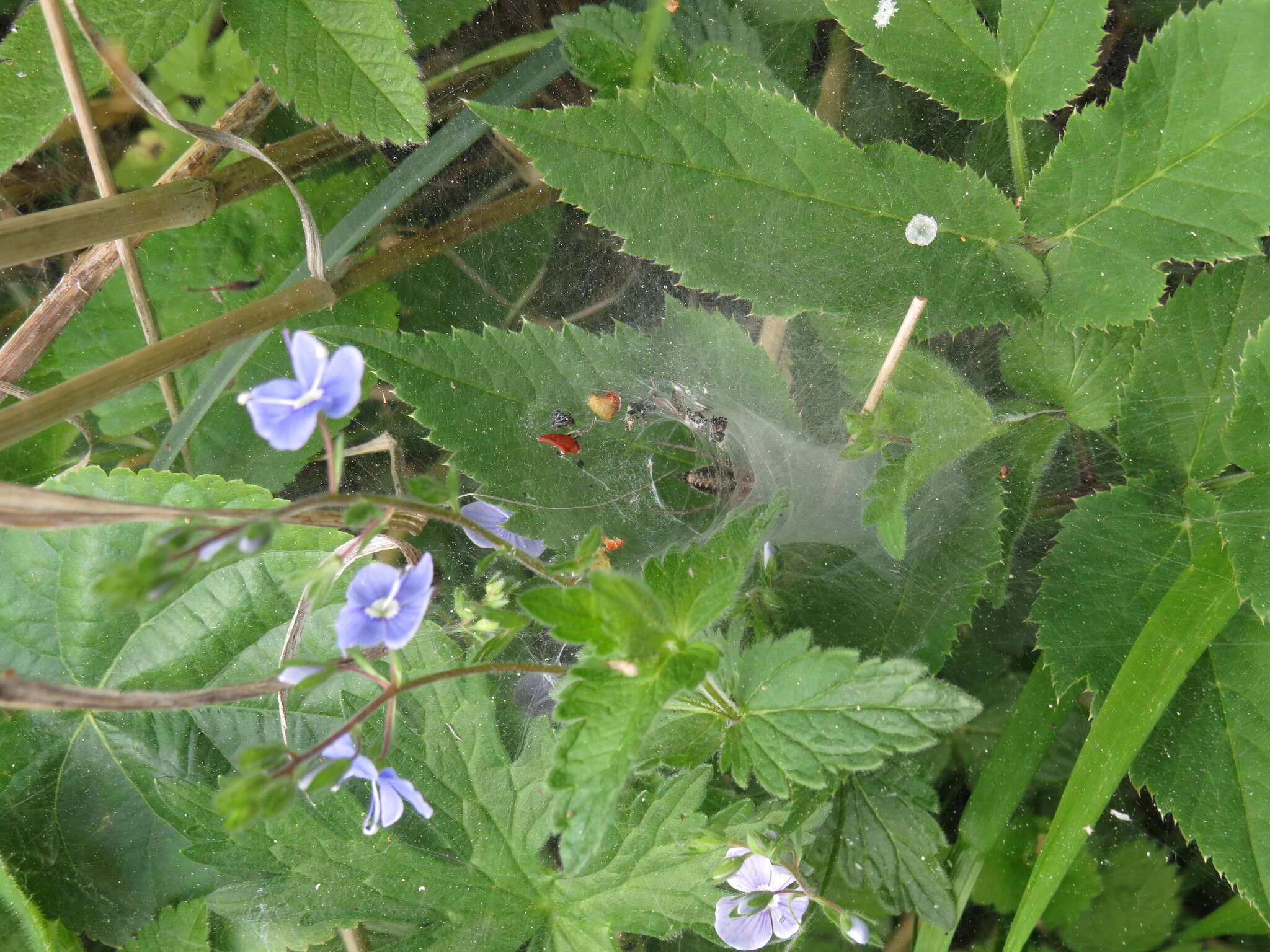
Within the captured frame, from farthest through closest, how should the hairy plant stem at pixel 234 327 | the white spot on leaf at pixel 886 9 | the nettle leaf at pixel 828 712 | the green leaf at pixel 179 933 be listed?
the green leaf at pixel 179 933, the white spot on leaf at pixel 886 9, the hairy plant stem at pixel 234 327, the nettle leaf at pixel 828 712

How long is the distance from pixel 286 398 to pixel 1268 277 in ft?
6.62

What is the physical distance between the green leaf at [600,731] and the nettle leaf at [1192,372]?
4.03 feet

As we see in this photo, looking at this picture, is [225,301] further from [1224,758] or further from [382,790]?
[1224,758]

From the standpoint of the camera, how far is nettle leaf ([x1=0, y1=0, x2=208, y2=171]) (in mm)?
2152

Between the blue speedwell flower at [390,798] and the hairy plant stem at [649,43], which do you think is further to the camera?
the hairy plant stem at [649,43]

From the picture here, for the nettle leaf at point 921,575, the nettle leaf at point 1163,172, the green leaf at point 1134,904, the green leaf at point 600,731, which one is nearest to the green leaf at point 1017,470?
the nettle leaf at point 921,575

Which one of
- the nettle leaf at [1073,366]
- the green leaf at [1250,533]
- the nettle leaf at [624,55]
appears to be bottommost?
the green leaf at [1250,533]

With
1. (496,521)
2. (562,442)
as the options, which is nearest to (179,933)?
(496,521)

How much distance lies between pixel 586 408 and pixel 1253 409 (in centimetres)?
141

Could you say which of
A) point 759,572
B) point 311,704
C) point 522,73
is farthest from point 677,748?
point 522,73

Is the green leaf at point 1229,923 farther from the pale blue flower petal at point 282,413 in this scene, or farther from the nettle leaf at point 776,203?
the pale blue flower petal at point 282,413

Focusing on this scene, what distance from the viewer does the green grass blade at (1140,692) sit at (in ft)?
6.09

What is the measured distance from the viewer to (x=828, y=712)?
1646 millimetres

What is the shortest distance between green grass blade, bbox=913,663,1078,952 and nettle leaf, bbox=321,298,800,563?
80 cm
